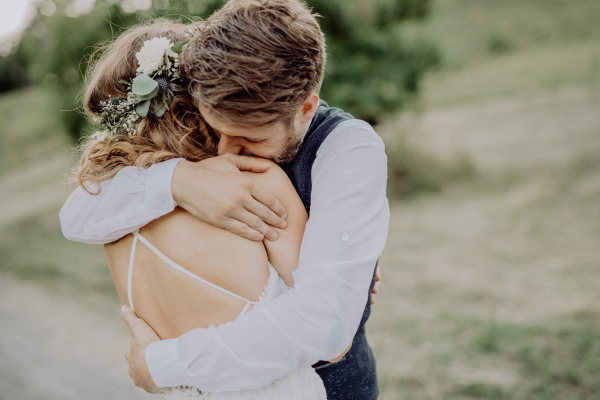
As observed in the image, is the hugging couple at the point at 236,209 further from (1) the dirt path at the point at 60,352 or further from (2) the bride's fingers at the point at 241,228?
(1) the dirt path at the point at 60,352

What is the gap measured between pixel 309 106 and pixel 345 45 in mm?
8232

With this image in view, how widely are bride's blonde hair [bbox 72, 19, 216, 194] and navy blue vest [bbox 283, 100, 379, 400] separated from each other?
36 cm

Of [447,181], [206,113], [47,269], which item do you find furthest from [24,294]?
[447,181]

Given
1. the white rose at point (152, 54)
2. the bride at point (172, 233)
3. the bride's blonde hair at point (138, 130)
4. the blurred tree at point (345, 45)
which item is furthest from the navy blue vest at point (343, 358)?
the blurred tree at point (345, 45)

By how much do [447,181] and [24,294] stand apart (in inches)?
354

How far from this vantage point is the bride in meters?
1.41

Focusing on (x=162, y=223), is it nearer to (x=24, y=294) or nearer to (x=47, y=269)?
(x=24, y=294)

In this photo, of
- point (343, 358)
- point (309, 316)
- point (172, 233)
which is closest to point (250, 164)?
point (172, 233)

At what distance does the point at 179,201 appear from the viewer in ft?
4.80

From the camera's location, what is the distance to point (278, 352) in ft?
4.26

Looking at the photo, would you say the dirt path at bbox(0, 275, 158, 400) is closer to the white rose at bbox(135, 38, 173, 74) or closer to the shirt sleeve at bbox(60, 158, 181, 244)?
the shirt sleeve at bbox(60, 158, 181, 244)

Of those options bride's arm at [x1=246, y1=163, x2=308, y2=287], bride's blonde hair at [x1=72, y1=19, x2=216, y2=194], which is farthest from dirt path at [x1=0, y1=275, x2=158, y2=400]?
bride's arm at [x1=246, y1=163, x2=308, y2=287]

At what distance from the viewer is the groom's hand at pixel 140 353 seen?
4.76ft

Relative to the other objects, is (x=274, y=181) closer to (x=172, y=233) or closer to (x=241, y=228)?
(x=241, y=228)
